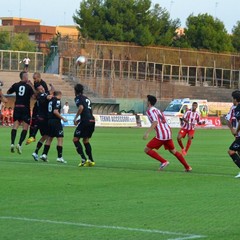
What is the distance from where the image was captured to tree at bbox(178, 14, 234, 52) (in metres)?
99.4

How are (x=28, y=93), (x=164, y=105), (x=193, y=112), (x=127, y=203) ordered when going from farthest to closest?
(x=164, y=105) < (x=193, y=112) < (x=28, y=93) < (x=127, y=203)

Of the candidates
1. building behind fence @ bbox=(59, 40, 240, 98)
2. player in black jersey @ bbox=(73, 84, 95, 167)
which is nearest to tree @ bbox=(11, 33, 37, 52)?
building behind fence @ bbox=(59, 40, 240, 98)

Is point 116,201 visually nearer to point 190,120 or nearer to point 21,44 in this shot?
point 190,120

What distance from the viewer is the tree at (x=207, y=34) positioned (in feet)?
326

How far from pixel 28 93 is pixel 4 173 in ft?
17.0

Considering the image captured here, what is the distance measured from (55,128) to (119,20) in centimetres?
8116

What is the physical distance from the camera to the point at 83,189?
590 inches

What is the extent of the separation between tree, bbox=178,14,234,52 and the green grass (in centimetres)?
7902

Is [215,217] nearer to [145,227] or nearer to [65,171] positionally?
[145,227]

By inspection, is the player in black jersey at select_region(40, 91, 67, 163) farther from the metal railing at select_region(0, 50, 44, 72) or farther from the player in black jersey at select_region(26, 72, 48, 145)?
the metal railing at select_region(0, 50, 44, 72)

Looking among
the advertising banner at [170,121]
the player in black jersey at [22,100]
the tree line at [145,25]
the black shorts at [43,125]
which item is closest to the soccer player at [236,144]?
the black shorts at [43,125]

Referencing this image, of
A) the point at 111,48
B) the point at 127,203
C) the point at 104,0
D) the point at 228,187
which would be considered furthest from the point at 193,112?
the point at 104,0

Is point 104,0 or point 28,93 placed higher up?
point 104,0

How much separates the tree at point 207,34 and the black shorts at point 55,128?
77876 millimetres
